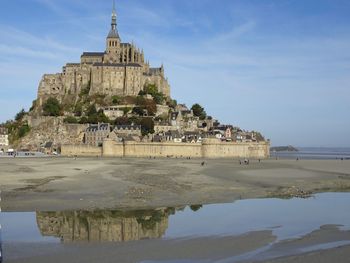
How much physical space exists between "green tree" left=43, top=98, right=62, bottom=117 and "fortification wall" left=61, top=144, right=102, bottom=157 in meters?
16.0

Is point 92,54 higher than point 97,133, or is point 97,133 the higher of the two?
point 92,54

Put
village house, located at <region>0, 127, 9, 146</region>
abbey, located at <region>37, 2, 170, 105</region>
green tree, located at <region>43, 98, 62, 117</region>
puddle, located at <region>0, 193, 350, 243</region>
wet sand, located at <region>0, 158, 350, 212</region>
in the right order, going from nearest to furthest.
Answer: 1. puddle, located at <region>0, 193, 350, 243</region>
2. wet sand, located at <region>0, 158, 350, 212</region>
3. village house, located at <region>0, 127, 9, 146</region>
4. green tree, located at <region>43, 98, 62, 117</region>
5. abbey, located at <region>37, 2, 170, 105</region>

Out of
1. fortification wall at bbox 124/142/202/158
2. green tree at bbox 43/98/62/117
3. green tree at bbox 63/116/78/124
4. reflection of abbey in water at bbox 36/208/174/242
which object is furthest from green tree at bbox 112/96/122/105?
reflection of abbey in water at bbox 36/208/174/242

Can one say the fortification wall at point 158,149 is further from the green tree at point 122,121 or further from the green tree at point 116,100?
the green tree at point 116,100

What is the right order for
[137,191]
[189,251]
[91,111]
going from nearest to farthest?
[189,251] → [137,191] → [91,111]

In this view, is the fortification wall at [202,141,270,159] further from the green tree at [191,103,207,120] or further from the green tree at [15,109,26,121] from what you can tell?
the green tree at [15,109,26,121]

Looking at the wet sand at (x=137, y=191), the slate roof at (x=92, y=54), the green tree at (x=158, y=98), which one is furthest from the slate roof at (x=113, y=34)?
the wet sand at (x=137, y=191)

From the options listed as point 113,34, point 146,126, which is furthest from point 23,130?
point 113,34

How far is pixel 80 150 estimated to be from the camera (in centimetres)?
7056

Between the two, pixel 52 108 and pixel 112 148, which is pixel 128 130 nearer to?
pixel 112 148

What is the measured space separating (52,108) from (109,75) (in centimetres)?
1317

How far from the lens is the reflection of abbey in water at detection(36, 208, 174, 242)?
13336 millimetres

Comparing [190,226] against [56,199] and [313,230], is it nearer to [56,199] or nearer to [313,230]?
[313,230]

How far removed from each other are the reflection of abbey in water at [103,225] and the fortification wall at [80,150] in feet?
175
